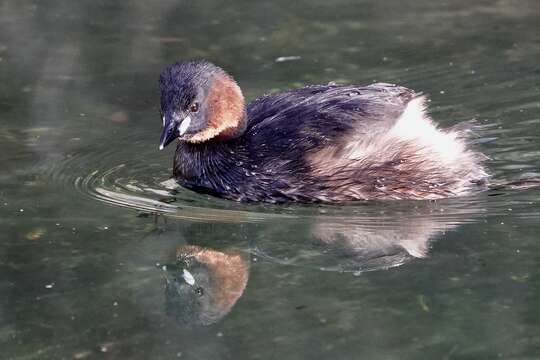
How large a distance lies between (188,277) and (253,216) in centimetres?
89

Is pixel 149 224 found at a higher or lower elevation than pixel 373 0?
lower

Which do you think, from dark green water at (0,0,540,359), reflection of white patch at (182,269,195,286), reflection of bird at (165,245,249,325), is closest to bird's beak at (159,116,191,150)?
dark green water at (0,0,540,359)

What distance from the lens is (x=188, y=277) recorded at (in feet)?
18.2

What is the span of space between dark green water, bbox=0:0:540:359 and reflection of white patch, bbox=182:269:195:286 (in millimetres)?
46

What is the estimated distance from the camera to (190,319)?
504 cm

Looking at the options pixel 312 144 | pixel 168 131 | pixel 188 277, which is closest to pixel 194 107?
pixel 168 131

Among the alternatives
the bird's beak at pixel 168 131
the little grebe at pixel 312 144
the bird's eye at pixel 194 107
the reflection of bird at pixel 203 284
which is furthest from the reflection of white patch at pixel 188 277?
the bird's eye at pixel 194 107

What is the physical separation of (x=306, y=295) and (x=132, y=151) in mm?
2578

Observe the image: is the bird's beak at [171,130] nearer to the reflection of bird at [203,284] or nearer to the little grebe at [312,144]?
the little grebe at [312,144]

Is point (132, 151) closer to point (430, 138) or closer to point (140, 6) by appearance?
point (430, 138)

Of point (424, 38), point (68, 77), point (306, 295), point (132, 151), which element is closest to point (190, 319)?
point (306, 295)

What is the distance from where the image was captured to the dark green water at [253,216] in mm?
4879

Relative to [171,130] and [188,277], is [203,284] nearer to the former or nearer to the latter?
[188,277]

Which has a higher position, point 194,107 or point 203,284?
point 194,107
